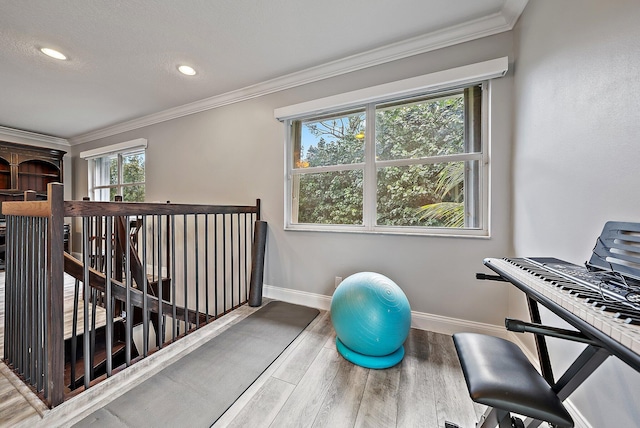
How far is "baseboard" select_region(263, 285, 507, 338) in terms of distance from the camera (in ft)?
6.07

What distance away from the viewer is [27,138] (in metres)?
4.32

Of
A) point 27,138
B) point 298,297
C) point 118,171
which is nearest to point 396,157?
point 298,297

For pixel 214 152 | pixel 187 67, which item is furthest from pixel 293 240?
pixel 187 67

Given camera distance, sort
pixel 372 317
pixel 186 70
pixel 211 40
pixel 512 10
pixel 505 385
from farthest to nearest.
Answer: pixel 186 70 < pixel 211 40 < pixel 512 10 < pixel 372 317 < pixel 505 385

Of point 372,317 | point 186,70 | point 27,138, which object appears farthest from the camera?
point 27,138

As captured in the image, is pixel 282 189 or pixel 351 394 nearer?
pixel 351 394

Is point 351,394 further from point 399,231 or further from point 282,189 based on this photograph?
point 282,189

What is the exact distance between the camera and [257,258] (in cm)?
251

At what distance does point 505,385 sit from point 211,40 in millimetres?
2833

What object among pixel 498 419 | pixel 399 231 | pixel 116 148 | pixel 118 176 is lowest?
pixel 498 419

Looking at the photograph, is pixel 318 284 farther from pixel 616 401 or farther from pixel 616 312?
pixel 616 312

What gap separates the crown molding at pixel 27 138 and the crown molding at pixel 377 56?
304cm

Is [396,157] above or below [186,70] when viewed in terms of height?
below

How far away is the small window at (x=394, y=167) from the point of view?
197 centimetres
